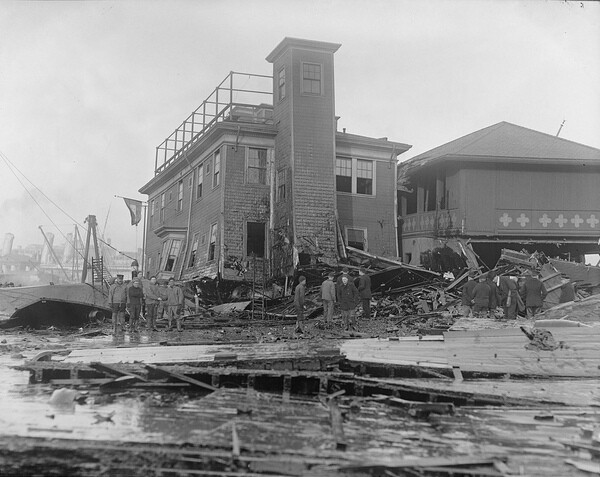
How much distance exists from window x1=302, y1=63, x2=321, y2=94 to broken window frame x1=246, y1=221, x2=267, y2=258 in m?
6.30

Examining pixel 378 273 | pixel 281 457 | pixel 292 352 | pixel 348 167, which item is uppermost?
pixel 348 167

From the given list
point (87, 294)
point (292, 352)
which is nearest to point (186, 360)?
point (292, 352)

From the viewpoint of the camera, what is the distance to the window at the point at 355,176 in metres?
Answer: 29.1

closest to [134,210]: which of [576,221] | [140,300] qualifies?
[140,300]

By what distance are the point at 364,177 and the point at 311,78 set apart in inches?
210

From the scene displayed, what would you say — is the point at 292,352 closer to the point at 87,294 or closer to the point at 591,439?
the point at 591,439

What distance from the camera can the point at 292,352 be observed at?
35.8ft

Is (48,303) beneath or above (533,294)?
beneath

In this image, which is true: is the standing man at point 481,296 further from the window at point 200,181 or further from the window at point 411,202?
the window at point 200,181

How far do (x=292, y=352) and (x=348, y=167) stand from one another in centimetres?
1933

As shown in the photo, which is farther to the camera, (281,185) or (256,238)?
(256,238)

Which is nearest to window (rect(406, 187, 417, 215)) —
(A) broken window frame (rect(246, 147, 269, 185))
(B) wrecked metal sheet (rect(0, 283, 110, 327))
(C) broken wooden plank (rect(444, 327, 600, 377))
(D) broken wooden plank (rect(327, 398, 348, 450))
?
(A) broken window frame (rect(246, 147, 269, 185))

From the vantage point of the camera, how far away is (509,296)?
61.1 feet

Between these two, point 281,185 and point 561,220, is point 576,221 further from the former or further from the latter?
point 281,185
